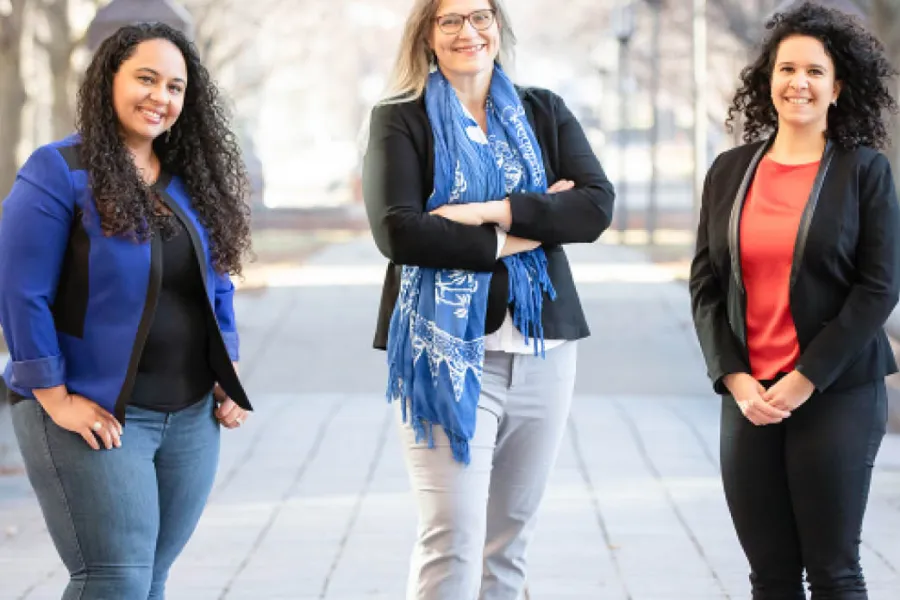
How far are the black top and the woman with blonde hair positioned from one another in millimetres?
503

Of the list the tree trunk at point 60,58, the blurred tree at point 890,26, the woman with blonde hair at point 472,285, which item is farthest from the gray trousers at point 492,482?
the tree trunk at point 60,58

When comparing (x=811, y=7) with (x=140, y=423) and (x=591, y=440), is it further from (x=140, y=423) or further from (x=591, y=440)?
(x=591, y=440)

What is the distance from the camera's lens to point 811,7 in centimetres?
441

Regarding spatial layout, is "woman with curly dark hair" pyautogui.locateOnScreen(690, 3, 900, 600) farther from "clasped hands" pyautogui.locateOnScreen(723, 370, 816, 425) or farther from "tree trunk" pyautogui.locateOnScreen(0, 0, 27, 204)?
"tree trunk" pyautogui.locateOnScreen(0, 0, 27, 204)

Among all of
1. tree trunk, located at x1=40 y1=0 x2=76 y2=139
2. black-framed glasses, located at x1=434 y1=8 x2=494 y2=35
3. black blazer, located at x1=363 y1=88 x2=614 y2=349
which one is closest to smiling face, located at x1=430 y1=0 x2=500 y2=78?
black-framed glasses, located at x1=434 y1=8 x2=494 y2=35

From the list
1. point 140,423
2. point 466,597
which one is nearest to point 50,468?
point 140,423

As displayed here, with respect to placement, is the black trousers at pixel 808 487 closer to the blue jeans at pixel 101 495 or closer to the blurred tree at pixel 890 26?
the blue jeans at pixel 101 495

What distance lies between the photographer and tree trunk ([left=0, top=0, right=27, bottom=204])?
18.6 meters

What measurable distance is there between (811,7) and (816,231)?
61 centimetres

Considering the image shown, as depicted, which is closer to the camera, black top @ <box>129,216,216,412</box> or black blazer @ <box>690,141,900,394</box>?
black top @ <box>129,216,216,412</box>

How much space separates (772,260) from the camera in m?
4.29

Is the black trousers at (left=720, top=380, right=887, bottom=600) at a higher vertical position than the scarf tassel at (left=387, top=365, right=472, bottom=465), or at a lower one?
lower

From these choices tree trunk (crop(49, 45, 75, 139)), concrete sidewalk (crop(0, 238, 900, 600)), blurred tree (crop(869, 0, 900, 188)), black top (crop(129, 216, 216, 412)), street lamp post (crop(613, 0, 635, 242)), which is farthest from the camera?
street lamp post (crop(613, 0, 635, 242))

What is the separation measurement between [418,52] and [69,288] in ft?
3.75
